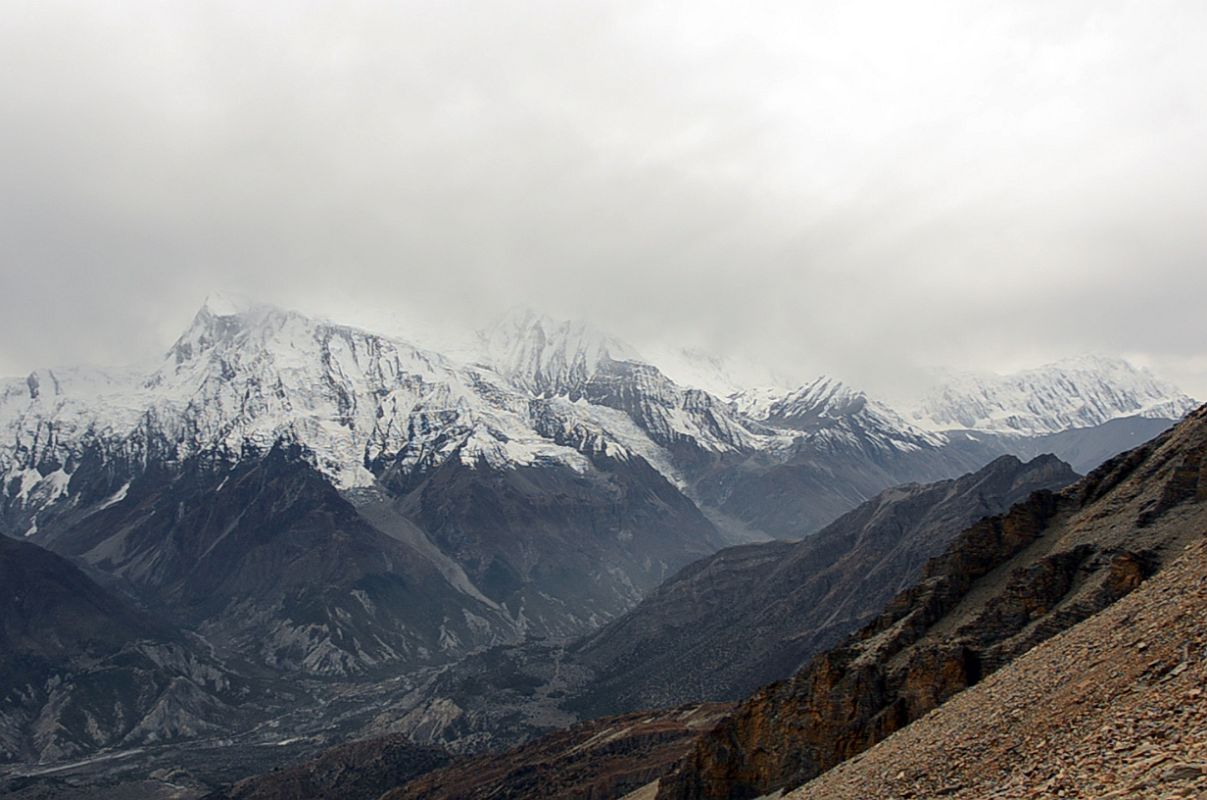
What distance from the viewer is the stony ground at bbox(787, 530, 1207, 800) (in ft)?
112

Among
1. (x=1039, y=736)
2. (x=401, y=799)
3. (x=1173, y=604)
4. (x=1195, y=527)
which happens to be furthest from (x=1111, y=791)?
(x=401, y=799)

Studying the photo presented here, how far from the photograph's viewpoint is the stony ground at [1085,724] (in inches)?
1347

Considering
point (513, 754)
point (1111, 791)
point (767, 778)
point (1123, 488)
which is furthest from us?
point (513, 754)

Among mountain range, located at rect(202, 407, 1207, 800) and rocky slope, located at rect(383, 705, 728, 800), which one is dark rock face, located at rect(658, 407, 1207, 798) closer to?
mountain range, located at rect(202, 407, 1207, 800)

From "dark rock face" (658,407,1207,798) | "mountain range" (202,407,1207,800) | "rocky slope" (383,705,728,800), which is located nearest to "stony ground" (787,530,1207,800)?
"mountain range" (202,407,1207,800)

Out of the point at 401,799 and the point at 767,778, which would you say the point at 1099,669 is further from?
the point at 401,799

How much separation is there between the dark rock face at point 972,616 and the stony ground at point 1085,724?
9610mm

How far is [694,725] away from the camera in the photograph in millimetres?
171125

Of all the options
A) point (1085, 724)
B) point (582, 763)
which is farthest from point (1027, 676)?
point (582, 763)

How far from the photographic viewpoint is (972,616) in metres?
81.2

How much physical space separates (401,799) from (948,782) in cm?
14938

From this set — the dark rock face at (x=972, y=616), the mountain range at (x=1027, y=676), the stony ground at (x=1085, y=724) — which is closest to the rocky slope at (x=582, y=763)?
the mountain range at (x=1027, y=676)

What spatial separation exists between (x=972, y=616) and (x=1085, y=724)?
40.7 meters

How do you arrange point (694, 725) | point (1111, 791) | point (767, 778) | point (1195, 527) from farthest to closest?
point (694, 725)
point (767, 778)
point (1195, 527)
point (1111, 791)
